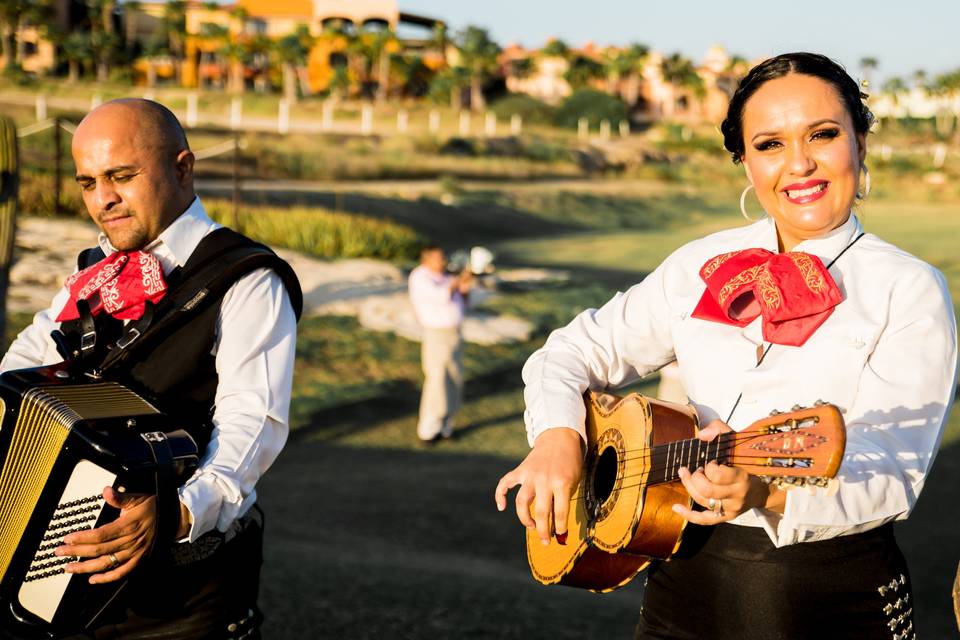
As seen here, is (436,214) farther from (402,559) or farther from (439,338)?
(402,559)

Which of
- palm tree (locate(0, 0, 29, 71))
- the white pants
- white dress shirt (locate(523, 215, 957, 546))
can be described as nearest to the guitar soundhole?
white dress shirt (locate(523, 215, 957, 546))

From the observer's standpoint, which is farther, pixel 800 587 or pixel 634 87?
pixel 634 87

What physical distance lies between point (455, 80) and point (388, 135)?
23.0 metres

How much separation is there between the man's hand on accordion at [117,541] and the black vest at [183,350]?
0.95 feet

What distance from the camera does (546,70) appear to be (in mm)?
85812

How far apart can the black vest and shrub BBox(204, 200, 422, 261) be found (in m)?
13.8

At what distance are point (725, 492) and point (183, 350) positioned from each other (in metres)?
1.51

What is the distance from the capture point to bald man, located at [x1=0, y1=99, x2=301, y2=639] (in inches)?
108

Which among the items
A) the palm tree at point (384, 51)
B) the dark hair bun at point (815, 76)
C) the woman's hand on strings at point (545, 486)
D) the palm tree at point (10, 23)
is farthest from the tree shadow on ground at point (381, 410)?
the palm tree at point (384, 51)

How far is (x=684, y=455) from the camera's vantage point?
7.63 ft

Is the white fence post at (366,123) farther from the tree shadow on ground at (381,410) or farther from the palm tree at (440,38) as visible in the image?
the tree shadow on ground at (381,410)

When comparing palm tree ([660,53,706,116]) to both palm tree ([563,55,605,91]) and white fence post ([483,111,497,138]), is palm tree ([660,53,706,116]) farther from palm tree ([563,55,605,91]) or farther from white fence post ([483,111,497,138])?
white fence post ([483,111,497,138])

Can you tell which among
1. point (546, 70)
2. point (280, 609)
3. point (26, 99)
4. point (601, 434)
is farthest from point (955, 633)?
point (546, 70)

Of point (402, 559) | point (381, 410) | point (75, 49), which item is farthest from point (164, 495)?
point (75, 49)
